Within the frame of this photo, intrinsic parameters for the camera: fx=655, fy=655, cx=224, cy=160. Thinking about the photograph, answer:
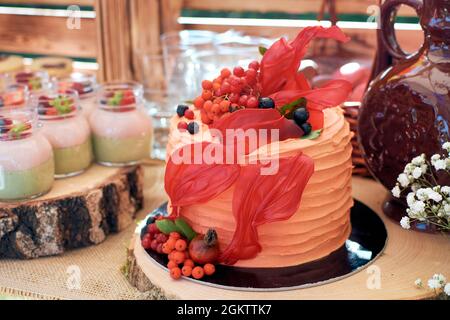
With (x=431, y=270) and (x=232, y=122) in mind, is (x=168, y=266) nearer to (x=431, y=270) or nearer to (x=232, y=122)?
(x=232, y=122)

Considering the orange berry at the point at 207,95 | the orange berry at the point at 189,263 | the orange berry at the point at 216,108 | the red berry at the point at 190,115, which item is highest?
the orange berry at the point at 207,95

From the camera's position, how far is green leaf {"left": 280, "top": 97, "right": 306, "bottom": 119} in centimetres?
145

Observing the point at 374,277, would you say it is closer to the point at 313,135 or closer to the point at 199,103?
the point at 313,135

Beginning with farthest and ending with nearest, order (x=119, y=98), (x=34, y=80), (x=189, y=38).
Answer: (x=189, y=38) < (x=34, y=80) < (x=119, y=98)

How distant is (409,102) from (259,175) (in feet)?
1.48

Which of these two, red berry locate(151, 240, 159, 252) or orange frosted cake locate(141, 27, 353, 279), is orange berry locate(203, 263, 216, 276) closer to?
orange frosted cake locate(141, 27, 353, 279)

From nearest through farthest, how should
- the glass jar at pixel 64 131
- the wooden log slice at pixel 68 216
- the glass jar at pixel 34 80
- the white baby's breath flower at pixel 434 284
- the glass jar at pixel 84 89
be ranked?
the white baby's breath flower at pixel 434 284
the wooden log slice at pixel 68 216
the glass jar at pixel 64 131
the glass jar at pixel 84 89
the glass jar at pixel 34 80

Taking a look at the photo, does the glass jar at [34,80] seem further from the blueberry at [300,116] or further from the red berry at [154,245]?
the blueberry at [300,116]

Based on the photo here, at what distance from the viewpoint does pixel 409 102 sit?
154cm

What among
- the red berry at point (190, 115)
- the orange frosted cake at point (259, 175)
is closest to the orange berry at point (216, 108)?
the orange frosted cake at point (259, 175)

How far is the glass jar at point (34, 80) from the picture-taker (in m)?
2.12

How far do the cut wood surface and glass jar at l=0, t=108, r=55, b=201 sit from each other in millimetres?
291

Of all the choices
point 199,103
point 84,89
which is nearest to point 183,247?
point 199,103
